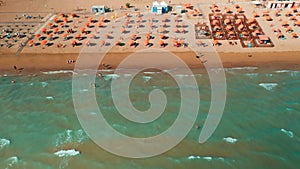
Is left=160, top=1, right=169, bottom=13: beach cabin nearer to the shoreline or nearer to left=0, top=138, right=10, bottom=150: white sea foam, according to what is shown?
the shoreline

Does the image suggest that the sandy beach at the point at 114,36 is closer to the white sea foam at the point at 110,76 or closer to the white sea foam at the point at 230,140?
the white sea foam at the point at 110,76

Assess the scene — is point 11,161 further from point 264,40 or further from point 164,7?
point 264,40

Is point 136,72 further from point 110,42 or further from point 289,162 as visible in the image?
point 289,162

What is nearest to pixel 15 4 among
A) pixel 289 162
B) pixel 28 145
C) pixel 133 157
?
pixel 28 145

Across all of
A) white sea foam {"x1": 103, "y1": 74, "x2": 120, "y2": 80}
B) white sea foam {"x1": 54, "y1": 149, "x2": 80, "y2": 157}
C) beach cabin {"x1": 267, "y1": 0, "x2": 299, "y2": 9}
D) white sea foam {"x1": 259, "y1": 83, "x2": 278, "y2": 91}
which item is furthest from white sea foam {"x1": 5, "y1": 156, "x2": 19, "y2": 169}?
beach cabin {"x1": 267, "y1": 0, "x2": 299, "y2": 9}

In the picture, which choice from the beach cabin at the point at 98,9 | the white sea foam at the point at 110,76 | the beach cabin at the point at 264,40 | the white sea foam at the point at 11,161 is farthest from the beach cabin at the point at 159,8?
the white sea foam at the point at 11,161
